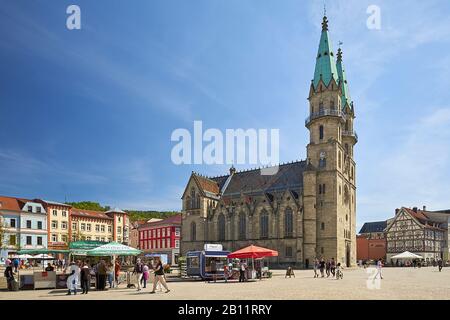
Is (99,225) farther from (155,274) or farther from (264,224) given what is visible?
(155,274)

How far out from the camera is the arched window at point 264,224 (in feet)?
230

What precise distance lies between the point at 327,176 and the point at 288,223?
9093 millimetres

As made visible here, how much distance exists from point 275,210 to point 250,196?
30.5ft

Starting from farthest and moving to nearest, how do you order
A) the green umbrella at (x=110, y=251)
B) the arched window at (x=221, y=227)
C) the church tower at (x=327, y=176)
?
1. the arched window at (x=221, y=227)
2. the church tower at (x=327, y=176)
3. the green umbrella at (x=110, y=251)

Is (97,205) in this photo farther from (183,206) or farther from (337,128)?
(337,128)

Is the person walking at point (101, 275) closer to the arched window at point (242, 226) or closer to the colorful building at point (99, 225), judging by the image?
the arched window at point (242, 226)

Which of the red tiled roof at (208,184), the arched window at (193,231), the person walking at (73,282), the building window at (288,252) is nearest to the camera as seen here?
the person walking at (73,282)

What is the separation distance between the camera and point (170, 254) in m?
92.9

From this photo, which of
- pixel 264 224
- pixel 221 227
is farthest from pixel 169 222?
pixel 264 224

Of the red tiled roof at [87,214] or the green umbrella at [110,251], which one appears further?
the red tiled roof at [87,214]

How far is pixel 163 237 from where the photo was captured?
313 feet

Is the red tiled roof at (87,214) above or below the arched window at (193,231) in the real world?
above

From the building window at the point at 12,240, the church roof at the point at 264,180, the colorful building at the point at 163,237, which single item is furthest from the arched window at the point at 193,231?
the building window at the point at 12,240
